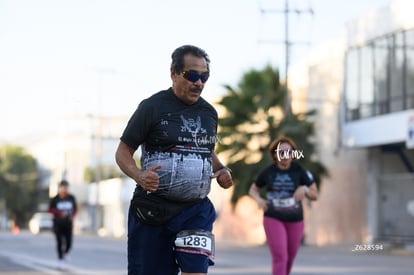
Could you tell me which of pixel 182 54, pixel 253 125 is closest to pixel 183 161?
pixel 182 54

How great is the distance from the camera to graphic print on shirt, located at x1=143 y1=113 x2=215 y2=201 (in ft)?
20.3

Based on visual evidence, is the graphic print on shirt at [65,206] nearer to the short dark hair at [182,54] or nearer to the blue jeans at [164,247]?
the blue jeans at [164,247]

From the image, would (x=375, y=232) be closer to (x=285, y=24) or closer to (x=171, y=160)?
(x=285, y=24)

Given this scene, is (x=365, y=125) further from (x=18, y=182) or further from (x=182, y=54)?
(x=18, y=182)

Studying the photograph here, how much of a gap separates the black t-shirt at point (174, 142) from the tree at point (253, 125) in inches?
1128

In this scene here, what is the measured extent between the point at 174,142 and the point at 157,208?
415 mm

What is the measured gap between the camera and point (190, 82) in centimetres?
627

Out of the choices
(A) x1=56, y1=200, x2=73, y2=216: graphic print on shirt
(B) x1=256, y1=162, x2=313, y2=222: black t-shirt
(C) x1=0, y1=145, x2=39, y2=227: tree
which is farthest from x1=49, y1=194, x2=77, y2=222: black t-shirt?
(C) x1=0, y1=145, x2=39, y2=227: tree

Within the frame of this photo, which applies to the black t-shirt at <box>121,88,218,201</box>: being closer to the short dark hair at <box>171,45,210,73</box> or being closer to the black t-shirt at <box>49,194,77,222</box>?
the short dark hair at <box>171,45,210,73</box>

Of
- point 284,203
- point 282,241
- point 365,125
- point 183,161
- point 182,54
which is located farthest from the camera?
point 365,125

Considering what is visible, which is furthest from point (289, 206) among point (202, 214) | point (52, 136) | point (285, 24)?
point (52, 136)

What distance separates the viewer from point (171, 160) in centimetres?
621

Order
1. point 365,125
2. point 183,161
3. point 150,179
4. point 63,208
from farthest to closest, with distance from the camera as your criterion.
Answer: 1. point 365,125
2. point 63,208
3. point 183,161
4. point 150,179

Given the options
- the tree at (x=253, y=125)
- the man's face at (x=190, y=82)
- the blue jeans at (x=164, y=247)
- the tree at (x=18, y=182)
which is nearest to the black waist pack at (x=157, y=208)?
the blue jeans at (x=164, y=247)
